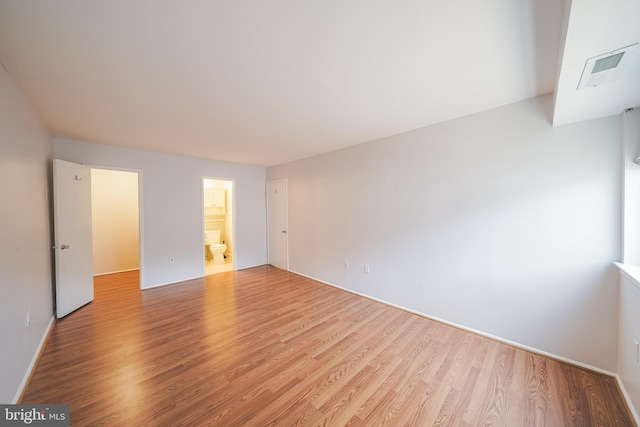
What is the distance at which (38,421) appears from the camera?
135 centimetres

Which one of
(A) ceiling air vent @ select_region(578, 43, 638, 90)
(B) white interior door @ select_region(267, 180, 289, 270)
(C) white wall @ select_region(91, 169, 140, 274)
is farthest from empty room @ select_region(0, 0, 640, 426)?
(C) white wall @ select_region(91, 169, 140, 274)

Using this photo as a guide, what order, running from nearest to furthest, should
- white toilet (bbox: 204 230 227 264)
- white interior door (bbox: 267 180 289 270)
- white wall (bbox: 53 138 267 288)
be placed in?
white wall (bbox: 53 138 267 288), white interior door (bbox: 267 180 289 270), white toilet (bbox: 204 230 227 264)

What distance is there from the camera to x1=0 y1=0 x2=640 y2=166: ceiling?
1115 millimetres

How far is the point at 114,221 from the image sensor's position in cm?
487

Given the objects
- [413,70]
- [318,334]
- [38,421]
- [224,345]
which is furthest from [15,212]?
[413,70]

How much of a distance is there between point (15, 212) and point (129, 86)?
129cm

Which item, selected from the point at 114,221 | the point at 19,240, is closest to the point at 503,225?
the point at 19,240

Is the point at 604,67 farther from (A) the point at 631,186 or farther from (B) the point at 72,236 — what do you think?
(B) the point at 72,236

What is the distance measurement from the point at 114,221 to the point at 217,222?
85.9 inches

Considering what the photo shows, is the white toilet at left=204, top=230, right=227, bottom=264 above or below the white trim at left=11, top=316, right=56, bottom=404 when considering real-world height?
above

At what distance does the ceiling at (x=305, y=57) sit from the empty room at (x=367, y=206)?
2 centimetres

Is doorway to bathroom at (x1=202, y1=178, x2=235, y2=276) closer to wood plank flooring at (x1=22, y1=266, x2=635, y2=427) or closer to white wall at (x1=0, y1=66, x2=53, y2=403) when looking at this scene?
wood plank flooring at (x1=22, y1=266, x2=635, y2=427)

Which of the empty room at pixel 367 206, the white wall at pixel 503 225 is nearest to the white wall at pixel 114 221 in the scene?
the empty room at pixel 367 206

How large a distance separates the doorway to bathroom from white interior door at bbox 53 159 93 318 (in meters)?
2.51
